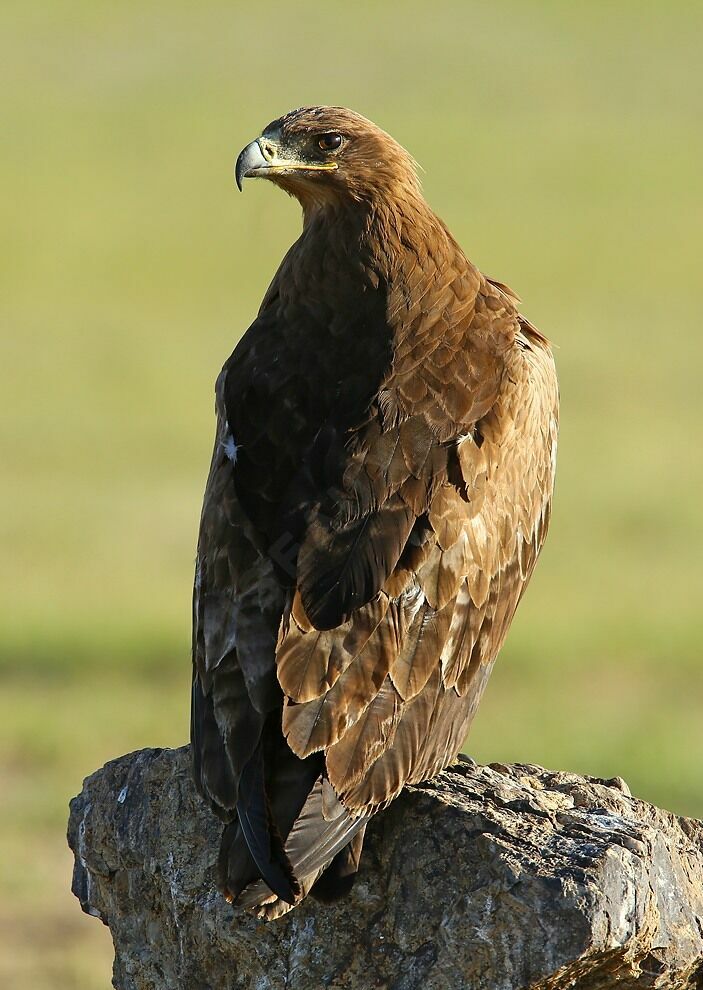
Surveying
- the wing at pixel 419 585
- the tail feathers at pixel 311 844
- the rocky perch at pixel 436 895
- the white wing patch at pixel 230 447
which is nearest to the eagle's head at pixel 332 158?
the wing at pixel 419 585

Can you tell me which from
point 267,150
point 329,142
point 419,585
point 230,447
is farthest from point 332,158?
point 419,585

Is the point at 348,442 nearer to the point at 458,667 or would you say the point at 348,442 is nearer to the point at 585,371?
the point at 458,667

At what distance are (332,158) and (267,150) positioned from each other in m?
0.28

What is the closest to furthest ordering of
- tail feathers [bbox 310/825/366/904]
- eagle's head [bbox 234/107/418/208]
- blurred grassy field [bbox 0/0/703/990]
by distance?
tail feathers [bbox 310/825/366/904] → eagle's head [bbox 234/107/418/208] → blurred grassy field [bbox 0/0/703/990]

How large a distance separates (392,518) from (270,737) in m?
0.83

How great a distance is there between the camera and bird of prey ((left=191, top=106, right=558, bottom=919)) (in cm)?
522

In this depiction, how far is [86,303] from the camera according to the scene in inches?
1284

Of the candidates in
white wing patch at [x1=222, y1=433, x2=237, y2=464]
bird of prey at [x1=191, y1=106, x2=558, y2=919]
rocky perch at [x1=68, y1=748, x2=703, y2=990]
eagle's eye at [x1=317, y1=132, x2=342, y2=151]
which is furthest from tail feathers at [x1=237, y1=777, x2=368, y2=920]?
eagle's eye at [x1=317, y1=132, x2=342, y2=151]

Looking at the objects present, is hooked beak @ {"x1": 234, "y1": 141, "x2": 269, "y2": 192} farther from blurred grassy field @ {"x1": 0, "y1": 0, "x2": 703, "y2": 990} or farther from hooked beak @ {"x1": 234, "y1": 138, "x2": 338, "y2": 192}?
blurred grassy field @ {"x1": 0, "y1": 0, "x2": 703, "y2": 990}

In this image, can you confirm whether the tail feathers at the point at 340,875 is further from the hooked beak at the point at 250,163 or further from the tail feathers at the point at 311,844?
the hooked beak at the point at 250,163

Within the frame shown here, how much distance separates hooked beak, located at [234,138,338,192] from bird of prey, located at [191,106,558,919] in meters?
0.01

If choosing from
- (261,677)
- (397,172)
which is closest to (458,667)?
(261,677)

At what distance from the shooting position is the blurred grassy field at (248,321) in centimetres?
1452

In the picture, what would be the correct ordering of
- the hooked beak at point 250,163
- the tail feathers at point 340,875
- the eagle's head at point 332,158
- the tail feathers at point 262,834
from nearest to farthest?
the tail feathers at point 262,834 → the tail feathers at point 340,875 → the hooked beak at point 250,163 → the eagle's head at point 332,158
